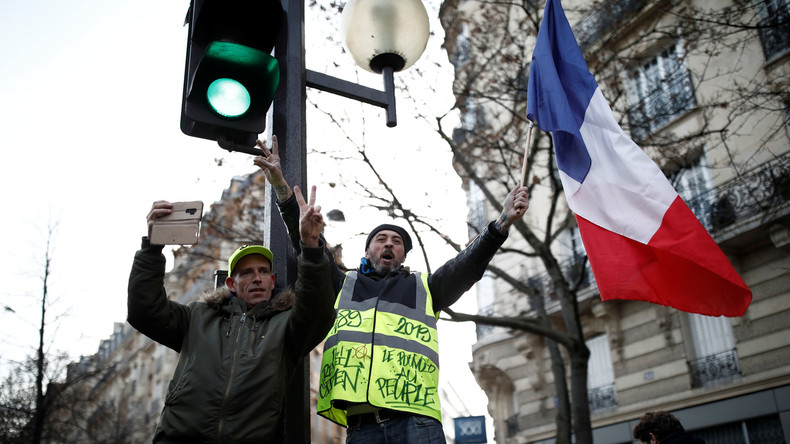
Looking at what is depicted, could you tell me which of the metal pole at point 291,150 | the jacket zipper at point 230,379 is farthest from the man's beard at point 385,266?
the jacket zipper at point 230,379

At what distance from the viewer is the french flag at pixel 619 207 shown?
183 inches

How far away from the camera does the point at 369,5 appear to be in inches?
177

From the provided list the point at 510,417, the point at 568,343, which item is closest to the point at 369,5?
the point at 568,343

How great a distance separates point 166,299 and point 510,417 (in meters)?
19.8

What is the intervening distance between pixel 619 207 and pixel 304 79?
7.89 ft

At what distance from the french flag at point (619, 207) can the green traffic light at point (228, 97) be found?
216 centimetres

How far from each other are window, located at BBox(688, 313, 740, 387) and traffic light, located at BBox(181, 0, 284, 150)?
14.7 m

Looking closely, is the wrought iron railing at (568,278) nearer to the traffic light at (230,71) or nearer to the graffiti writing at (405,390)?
the graffiti writing at (405,390)

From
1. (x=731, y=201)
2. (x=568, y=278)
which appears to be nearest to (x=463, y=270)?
(x=731, y=201)

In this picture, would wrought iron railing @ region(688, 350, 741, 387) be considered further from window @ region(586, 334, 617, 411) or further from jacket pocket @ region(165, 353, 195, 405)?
jacket pocket @ region(165, 353, 195, 405)

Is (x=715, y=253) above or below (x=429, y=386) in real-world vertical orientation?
above

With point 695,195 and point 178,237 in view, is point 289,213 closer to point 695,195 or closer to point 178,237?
point 178,237

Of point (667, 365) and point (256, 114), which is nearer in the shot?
point (256, 114)

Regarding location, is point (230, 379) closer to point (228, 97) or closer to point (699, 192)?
point (228, 97)
